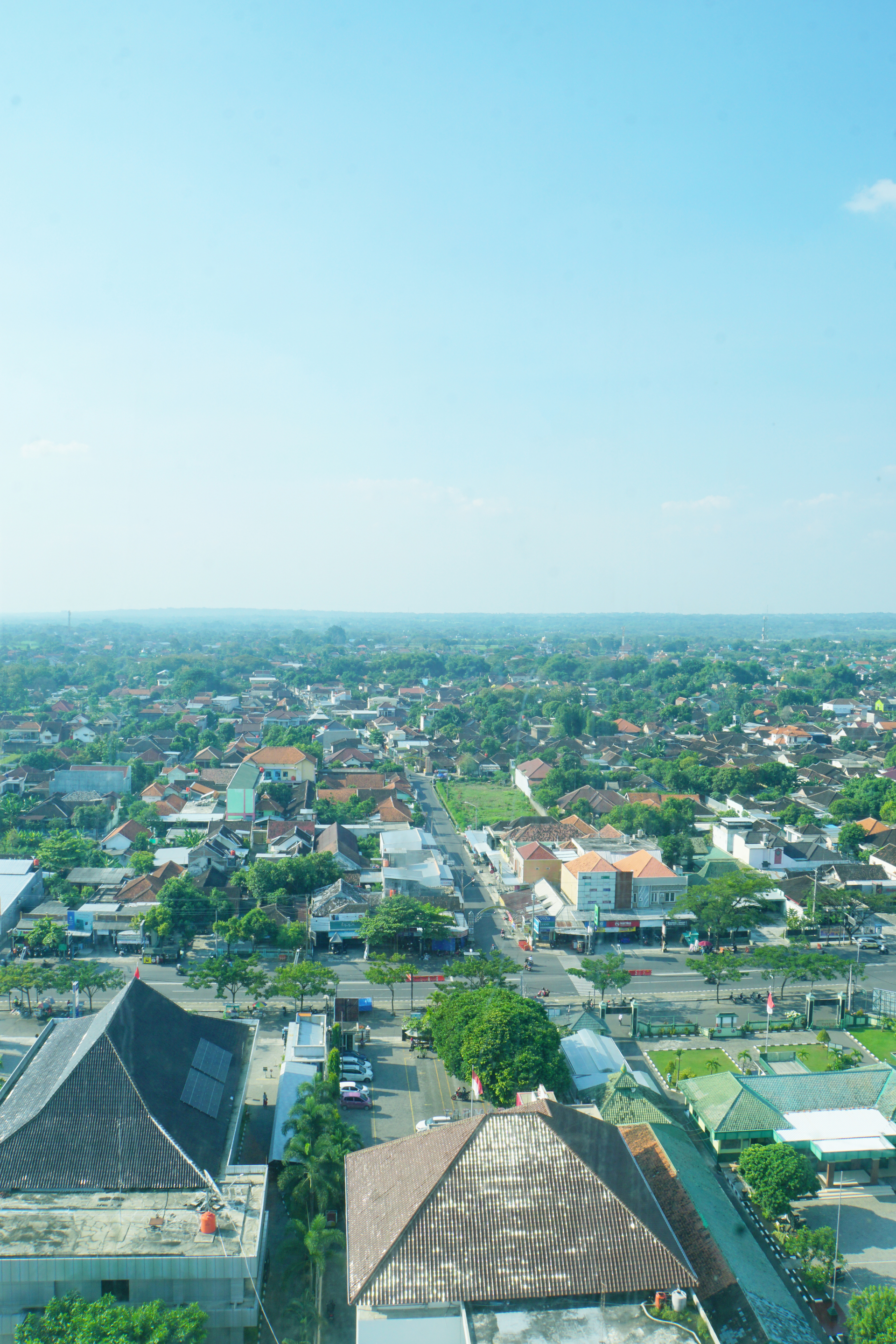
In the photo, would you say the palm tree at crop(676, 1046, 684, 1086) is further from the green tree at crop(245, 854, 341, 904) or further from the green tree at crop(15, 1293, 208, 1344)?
the green tree at crop(245, 854, 341, 904)

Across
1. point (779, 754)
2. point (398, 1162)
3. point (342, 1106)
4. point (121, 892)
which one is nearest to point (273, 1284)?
point (398, 1162)

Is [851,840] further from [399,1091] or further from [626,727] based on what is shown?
[626,727]

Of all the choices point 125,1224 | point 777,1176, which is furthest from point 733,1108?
point 125,1224

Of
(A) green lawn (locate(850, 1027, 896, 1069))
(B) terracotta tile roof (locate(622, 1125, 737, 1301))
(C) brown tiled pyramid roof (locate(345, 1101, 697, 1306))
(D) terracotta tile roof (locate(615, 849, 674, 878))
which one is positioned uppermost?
(C) brown tiled pyramid roof (locate(345, 1101, 697, 1306))

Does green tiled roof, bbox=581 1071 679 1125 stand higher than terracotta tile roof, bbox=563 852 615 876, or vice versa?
terracotta tile roof, bbox=563 852 615 876

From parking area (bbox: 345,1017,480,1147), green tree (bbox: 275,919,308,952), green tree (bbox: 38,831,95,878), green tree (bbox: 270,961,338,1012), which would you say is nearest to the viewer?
parking area (bbox: 345,1017,480,1147)

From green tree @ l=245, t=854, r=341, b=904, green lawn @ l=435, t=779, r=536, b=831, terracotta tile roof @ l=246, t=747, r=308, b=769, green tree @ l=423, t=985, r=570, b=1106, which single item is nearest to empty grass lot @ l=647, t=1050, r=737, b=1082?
green tree @ l=423, t=985, r=570, b=1106

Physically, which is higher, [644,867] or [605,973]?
[644,867]
